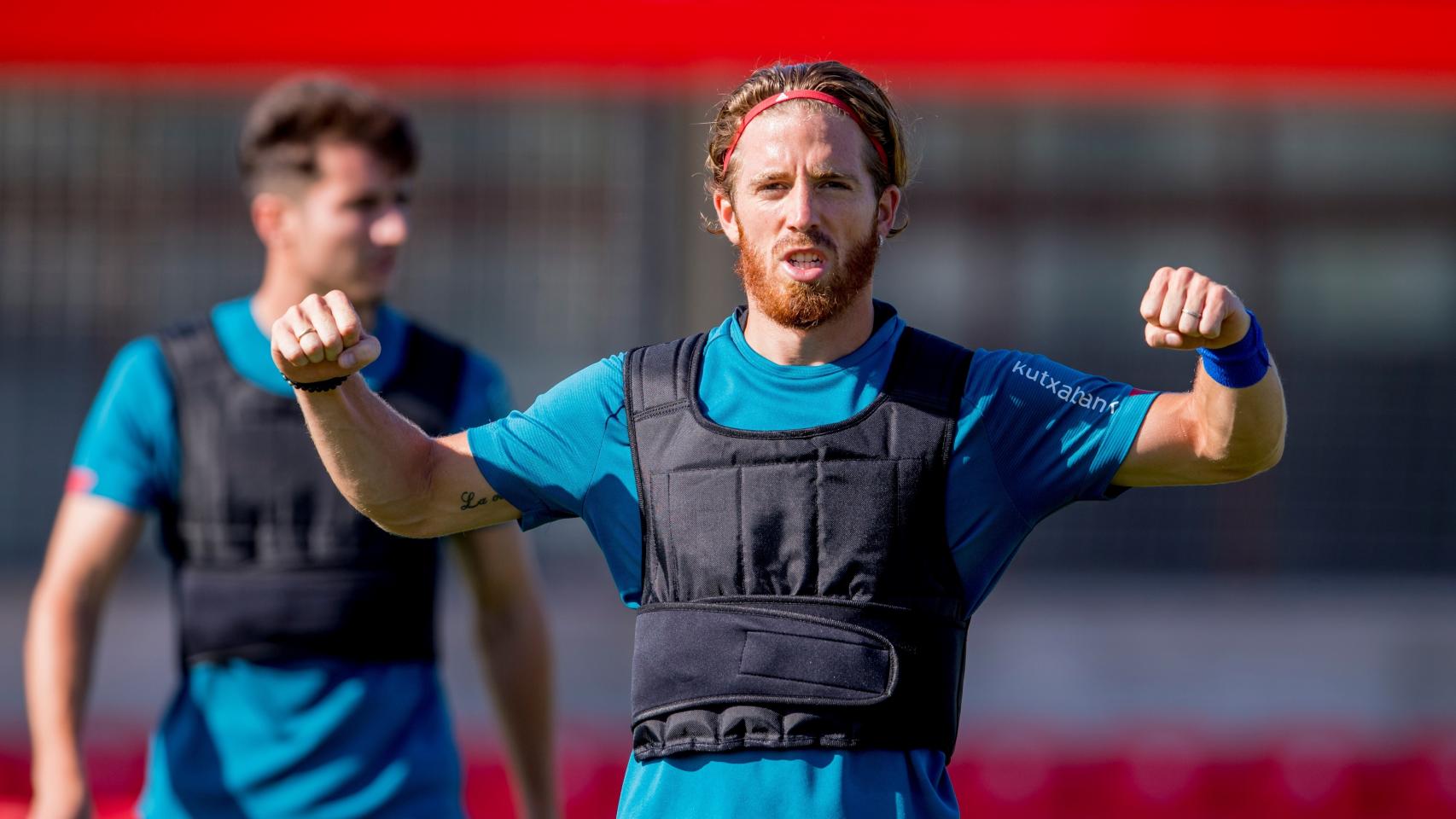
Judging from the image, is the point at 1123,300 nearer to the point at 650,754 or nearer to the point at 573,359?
the point at 573,359

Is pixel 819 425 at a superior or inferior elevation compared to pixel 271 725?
superior

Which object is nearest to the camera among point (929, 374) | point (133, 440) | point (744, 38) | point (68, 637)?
point (929, 374)

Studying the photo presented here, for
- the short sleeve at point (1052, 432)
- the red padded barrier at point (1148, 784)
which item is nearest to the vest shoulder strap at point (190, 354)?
the short sleeve at point (1052, 432)

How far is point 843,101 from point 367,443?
718mm

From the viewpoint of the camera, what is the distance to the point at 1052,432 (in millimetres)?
2074

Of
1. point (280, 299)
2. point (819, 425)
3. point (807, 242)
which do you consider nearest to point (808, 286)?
point (807, 242)

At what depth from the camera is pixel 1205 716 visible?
27.3ft

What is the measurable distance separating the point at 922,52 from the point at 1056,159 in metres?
3.21

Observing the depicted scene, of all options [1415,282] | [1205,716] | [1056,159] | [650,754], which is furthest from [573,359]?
[650,754]

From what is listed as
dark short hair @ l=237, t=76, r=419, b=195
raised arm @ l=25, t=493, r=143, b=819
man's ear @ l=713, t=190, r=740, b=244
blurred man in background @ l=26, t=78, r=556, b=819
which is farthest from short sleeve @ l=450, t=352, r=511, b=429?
man's ear @ l=713, t=190, r=740, b=244

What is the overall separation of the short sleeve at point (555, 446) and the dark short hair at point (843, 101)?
0.31 metres

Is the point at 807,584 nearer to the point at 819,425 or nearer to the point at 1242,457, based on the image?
the point at 819,425

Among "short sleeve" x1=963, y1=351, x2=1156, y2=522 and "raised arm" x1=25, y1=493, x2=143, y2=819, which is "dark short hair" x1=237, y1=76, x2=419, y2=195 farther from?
"short sleeve" x1=963, y1=351, x2=1156, y2=522

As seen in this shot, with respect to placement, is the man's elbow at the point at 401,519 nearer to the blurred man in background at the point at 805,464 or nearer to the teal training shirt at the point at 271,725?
the blurred man in background at the point at 805,464
